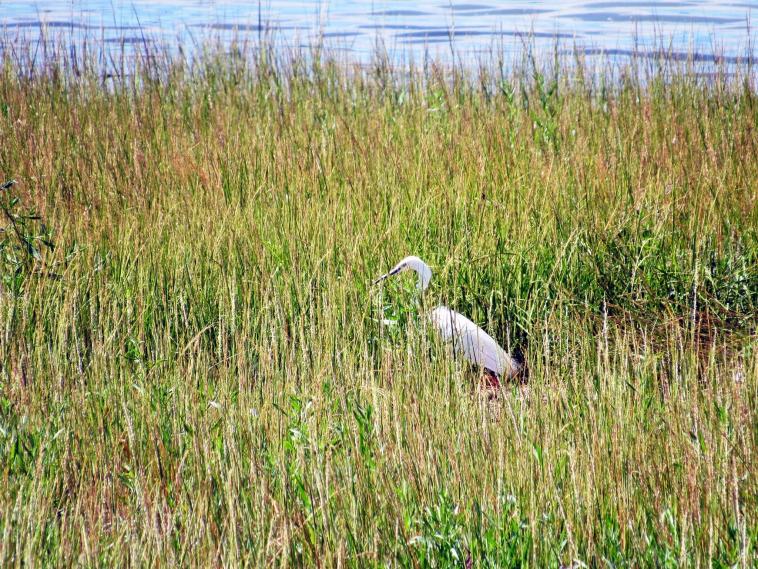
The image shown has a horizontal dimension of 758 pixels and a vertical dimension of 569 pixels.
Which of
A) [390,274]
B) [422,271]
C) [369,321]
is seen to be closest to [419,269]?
[422,271]

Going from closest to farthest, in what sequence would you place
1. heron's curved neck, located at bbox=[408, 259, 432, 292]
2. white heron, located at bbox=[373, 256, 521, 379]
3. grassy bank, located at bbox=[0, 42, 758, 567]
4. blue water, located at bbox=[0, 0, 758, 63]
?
grassy bank, located at bbox=[0, 42, 758, 567] < white heron, located at bbox=[373, 256, 521, 379] < heron's curved neck, located at bbox=[408, 259, 432, 292] < blue water, located at bbox=[0, 0, 758, 63]

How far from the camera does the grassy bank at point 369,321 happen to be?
83.5 inches

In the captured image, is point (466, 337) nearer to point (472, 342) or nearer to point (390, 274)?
point (472, 342)

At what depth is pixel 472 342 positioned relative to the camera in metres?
3.54

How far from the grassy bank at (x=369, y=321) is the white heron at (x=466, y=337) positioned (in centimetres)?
12

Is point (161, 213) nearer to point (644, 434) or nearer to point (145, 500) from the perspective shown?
point (145, 500)

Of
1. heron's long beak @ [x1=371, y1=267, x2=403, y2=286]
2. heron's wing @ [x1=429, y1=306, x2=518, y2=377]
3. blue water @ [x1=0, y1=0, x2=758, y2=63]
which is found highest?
blue water @ [x1=0, y1=0, x2=758, y2=63]

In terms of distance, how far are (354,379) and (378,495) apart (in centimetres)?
76

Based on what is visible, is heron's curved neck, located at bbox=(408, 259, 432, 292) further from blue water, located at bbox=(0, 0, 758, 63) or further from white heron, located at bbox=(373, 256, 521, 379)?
blue water, located at bbox=(0, 0, 758, 63)

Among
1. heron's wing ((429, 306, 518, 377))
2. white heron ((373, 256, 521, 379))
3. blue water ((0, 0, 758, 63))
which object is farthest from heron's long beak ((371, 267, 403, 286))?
blue water ((0, 0, 758, 63))

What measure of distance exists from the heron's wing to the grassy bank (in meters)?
0.13

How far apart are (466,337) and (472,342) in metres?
0.03

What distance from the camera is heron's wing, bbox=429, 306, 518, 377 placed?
3406 millimetres

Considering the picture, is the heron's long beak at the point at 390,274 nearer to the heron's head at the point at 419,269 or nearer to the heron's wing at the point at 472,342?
the heron's head at the point at 419,269
